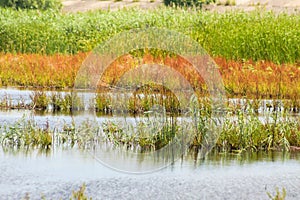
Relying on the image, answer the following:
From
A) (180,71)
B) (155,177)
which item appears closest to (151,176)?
(155,177)

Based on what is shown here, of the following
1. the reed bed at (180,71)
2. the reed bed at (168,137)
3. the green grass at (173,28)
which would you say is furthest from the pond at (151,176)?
the green grass at (173,28)

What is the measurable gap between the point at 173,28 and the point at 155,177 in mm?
17378

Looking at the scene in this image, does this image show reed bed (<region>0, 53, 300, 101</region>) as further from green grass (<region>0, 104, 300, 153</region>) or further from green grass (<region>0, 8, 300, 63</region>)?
green grass (<region>0, 104, 300, 153</region>)

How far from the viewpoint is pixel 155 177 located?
11016mm

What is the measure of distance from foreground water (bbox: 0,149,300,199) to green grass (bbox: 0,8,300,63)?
12643 millimetres

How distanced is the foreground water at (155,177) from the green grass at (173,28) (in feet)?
41.5

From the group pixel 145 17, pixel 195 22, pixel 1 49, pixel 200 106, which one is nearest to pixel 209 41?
pixel 195 22

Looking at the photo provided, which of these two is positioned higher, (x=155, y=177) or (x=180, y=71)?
(x=180, y=71)

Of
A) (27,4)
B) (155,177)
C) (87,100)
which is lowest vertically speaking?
(155,177)

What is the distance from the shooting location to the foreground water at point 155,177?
9922mm

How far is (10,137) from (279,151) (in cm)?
385

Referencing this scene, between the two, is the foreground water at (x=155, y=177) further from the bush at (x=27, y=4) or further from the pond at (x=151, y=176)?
the bush at (x=27, y=4)

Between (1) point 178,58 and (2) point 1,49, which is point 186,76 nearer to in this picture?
(1) point 178,58

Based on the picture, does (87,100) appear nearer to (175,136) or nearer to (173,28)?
(175,136)
